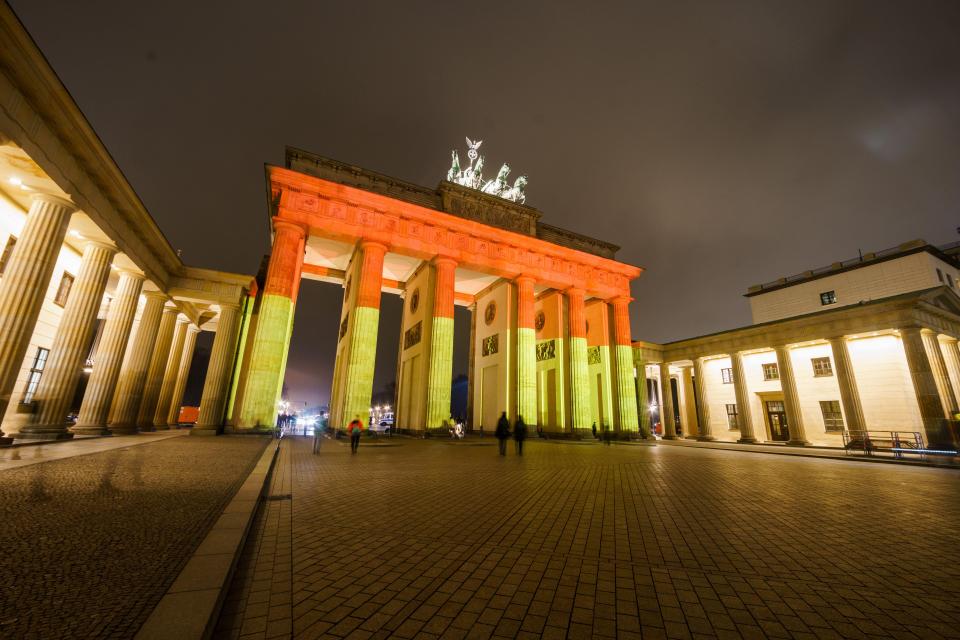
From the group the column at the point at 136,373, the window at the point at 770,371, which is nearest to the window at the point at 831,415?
the window at the point at 770,371

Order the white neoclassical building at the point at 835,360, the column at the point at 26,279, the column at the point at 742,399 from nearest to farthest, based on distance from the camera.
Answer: the column at the point at 26,279 → the white neoclassical building at the point at 835,360 → the column at the point at 742,399

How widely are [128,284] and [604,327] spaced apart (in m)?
30.4

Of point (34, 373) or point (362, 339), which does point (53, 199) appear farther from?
point (362, 339)

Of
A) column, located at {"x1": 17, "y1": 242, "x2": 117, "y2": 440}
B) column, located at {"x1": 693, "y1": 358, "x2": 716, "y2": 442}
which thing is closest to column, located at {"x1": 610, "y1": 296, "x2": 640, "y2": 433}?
column, located at {"x1": 693, "y1": 358, "x2": 716, "y2": 442}

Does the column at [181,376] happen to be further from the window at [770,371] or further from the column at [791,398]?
the window at [770,371]

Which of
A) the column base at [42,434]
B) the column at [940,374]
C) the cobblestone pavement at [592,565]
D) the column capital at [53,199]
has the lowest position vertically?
the cobblestone pavement at [592,565]

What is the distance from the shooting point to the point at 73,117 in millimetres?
10602

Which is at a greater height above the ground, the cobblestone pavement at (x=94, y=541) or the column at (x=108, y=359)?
the column at (x=108, y=359)

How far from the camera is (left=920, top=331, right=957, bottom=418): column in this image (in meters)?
21.2

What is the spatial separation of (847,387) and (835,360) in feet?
6.21

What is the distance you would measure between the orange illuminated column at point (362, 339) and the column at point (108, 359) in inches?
385

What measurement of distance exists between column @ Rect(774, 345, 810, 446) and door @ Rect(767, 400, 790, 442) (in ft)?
8.55

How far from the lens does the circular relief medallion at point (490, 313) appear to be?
29.5 metres

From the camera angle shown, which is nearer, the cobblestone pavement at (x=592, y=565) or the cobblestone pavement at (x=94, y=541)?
the cobblestone pavement at (x=94, y=541)
